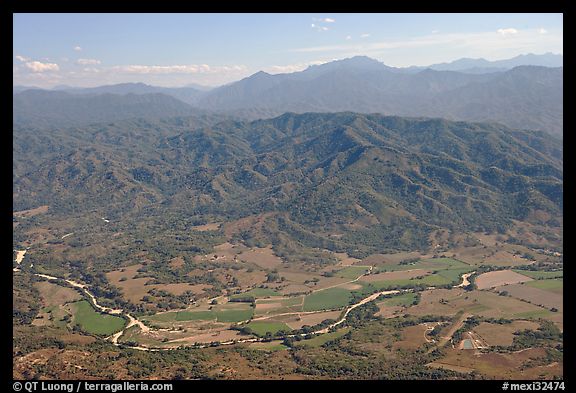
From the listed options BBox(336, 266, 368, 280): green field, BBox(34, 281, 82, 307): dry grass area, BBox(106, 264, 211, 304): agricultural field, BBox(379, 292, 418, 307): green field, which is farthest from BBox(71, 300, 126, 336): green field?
BBox(379, 292, 418, 307): green field

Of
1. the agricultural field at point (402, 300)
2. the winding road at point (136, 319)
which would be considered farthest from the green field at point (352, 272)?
the agricultural field at point (402, 300)

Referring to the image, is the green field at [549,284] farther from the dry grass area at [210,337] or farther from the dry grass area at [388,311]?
the dry grass area at [210,337]

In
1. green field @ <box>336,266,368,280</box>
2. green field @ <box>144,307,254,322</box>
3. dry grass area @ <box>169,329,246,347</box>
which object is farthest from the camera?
green field @ <box>336,266,368,280</box>

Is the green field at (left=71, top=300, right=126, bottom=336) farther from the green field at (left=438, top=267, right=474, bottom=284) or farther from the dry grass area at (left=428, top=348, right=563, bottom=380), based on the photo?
the green field at (left=438, top=267, right=474, bottom=284)

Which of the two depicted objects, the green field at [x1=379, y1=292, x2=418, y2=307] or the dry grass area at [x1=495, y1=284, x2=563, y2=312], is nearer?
the dry grass area at [x1=495, y1=284, x2=563, y2=312]

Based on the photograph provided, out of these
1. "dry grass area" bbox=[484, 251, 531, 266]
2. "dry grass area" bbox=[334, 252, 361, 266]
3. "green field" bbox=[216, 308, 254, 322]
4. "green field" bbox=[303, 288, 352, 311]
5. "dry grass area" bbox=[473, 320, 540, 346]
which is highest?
"dry grass area" bbox=[473, 320, 540, 346]

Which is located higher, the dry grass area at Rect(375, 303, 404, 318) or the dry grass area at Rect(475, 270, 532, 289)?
the dry grass area at Rect(375, 303, 404, 318)
